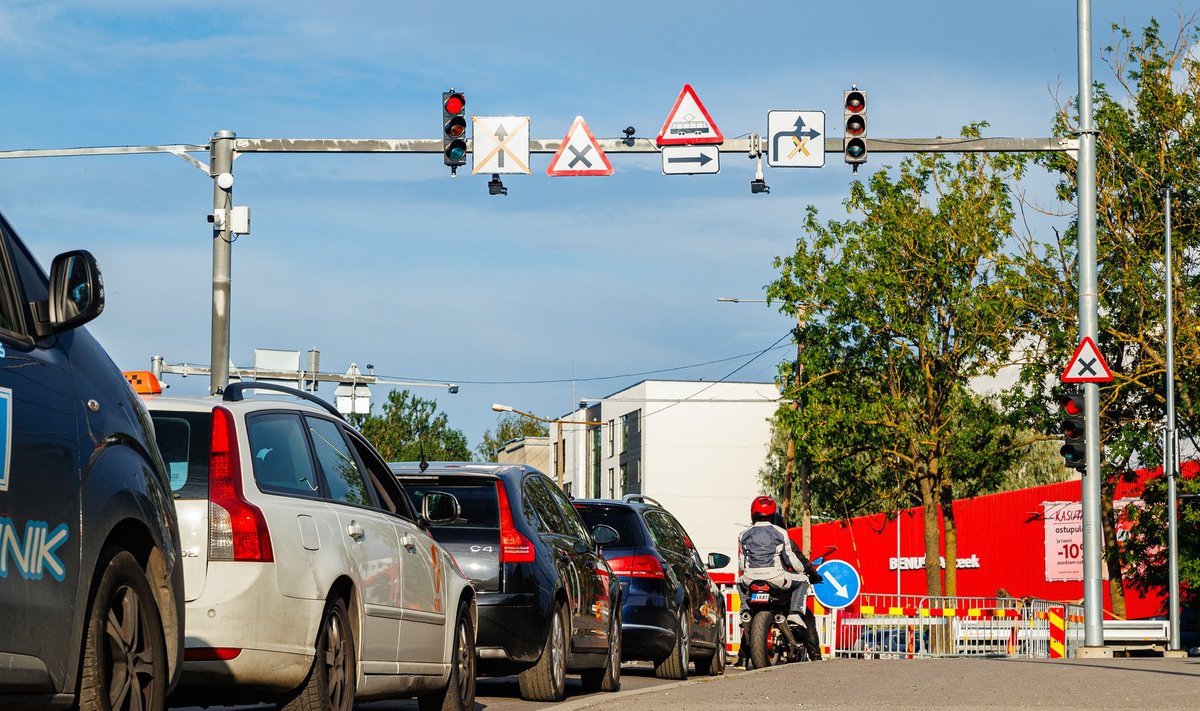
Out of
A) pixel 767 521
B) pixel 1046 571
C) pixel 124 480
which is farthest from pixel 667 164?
pixel 1046 571

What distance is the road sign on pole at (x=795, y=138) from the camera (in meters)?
20.0

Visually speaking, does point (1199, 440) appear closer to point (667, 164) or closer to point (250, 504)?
point (667, 164)

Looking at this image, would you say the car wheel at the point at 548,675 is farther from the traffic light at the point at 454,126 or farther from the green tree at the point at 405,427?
the green tree at the point at 405,427

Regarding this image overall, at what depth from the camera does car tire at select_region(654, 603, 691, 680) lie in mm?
16516

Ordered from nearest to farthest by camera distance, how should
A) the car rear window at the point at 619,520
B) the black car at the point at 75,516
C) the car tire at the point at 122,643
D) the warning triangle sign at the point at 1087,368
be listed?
1. the black car at the point at 75,516
2. the car tire at the point at 122,643
3. the car rear window at the point at 619,520
4. the warning triangle sign at the point at 1087,368

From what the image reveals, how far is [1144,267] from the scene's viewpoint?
34594 mm

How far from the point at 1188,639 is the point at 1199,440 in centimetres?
428

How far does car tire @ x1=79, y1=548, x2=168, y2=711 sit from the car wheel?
6.04 m

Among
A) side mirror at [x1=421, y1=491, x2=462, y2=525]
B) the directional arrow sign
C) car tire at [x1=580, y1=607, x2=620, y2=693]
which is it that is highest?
the directional arrow sign

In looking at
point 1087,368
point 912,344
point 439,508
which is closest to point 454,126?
point 1087,368

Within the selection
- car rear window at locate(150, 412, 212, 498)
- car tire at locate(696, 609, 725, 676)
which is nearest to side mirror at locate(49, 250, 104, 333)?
car rear window at locate(150, 412, 212, 498)

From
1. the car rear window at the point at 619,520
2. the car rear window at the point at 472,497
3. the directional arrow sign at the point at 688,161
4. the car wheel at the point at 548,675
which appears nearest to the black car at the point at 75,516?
the car rear window at the point at 472,497

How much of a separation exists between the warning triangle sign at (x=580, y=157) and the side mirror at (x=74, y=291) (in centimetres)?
1462

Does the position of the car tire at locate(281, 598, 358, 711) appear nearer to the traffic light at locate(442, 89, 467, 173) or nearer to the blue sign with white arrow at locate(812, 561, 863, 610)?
the traffic light at locate(442, 89, 467, 173)
